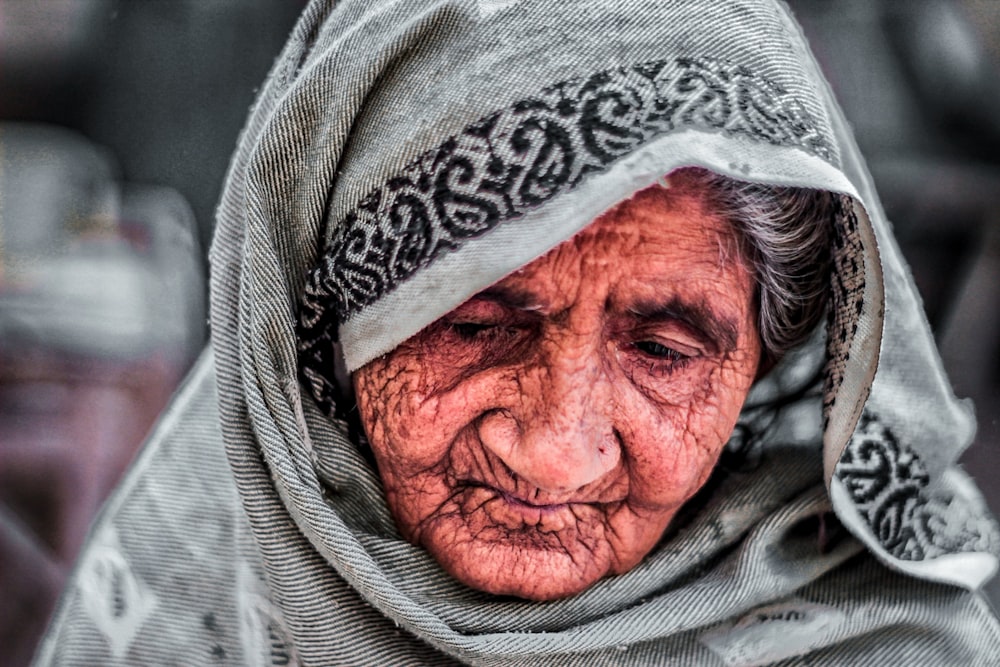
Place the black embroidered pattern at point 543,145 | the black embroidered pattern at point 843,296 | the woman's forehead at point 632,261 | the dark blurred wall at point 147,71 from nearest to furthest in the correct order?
the black embroidered pattern at point 543,145 → the woman's forehead at point 632,261 → the black embroidered pattern at point 843,296 → the dark blurred wall at point 147,71

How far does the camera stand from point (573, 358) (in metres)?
1.36

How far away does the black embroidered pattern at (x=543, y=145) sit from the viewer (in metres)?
1.22

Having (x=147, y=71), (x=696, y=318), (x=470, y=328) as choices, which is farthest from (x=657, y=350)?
(x=147, y=71)

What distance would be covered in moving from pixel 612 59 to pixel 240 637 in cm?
134

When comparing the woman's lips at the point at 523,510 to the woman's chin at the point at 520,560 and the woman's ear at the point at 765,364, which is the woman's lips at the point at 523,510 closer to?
the woman's chin at the point at 520,560

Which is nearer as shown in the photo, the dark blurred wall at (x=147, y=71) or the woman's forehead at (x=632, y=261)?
the woman's forehead at (x=632, y=261)

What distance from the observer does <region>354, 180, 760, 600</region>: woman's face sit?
52.9 inches

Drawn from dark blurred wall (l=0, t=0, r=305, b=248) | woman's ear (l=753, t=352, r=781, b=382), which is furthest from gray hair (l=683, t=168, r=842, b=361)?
dark blurred wall (l=0, t=0, r=305, b=248)

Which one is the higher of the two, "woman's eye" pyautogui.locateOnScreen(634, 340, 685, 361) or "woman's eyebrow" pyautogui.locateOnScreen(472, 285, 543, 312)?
"woman's eyebrow" pyautogui.locateOnScreen(472, 285, 543, 312)

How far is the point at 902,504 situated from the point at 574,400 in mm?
751

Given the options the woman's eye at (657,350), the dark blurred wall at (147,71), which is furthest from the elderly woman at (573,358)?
the dark blurred wall at (147,71)

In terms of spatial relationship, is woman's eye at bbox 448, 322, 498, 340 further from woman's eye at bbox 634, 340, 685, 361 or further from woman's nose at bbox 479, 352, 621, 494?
woman's eye at bbox 634, 340, 685, 361

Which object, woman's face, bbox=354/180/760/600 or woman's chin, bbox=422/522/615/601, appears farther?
woman's chin, bbox=422/522/615/601

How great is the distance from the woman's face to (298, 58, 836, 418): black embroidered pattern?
0.13 metres
